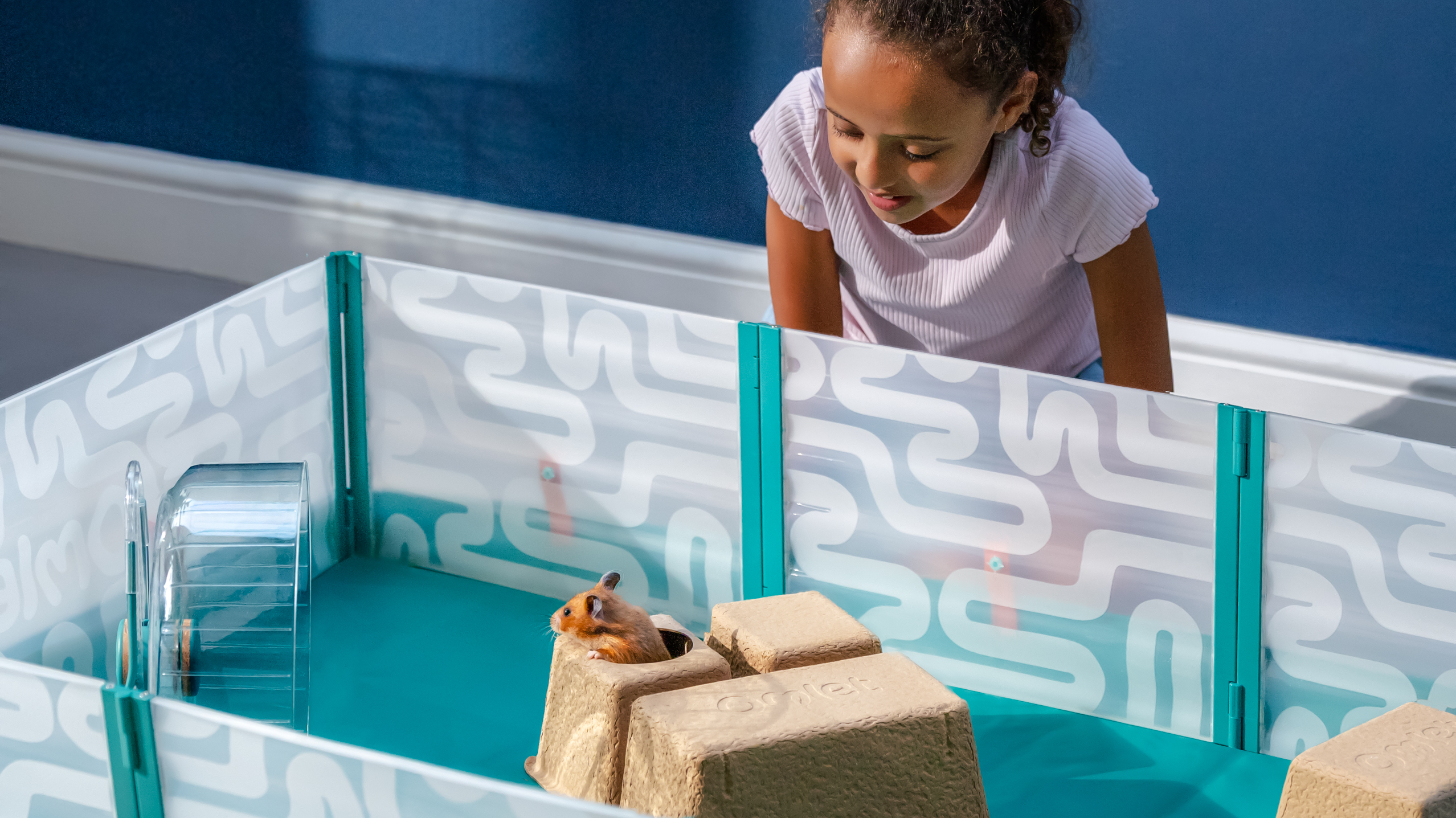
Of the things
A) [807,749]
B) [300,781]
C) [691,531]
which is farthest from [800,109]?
[300,781]

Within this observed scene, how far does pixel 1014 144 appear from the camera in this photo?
1.06 metres

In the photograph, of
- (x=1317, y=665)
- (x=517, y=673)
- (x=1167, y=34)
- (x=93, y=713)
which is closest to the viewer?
(x=93, y=713)

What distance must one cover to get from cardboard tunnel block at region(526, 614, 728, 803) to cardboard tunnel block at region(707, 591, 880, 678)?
19 mm

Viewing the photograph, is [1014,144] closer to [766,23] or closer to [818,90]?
[818,90]

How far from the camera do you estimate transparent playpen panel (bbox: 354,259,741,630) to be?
101 centimetres

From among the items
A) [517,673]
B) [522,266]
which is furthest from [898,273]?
[522,266]

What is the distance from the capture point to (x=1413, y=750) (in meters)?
0.73

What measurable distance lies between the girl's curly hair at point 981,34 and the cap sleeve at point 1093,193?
62 mm

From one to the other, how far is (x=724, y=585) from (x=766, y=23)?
3.14 ft

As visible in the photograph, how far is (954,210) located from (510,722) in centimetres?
51

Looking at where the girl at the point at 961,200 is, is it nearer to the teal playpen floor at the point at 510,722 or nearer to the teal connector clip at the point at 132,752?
the teal playpen floor at the point at 510,722

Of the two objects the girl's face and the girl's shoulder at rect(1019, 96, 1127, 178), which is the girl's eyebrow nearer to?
the girl's face

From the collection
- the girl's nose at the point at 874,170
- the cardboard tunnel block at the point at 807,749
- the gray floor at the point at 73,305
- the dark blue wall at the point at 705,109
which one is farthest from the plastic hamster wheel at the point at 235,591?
the gray floor at the point at 73,305

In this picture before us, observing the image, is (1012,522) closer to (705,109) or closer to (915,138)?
(915,138)
